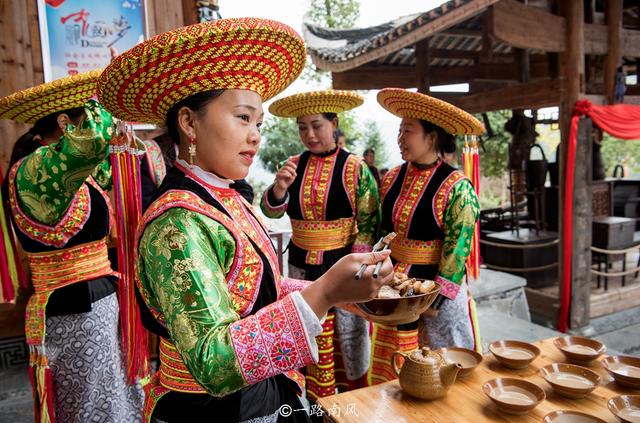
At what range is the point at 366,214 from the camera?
3.18 metres

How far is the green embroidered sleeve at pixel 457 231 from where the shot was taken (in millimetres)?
2676

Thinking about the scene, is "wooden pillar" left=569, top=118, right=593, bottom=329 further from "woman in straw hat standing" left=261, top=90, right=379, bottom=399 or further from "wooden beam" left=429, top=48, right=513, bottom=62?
"woman in straw hat standing" left=261, top=90, right=379, bottom=399

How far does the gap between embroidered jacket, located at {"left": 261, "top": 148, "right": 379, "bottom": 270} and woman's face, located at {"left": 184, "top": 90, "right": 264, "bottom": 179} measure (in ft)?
5.92

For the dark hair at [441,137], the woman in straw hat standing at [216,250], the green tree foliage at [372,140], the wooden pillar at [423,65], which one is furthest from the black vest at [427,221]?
the green tree foliage at [372,140]

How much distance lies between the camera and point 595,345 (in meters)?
2.05

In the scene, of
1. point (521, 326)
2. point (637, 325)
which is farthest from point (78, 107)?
point (637, 325)

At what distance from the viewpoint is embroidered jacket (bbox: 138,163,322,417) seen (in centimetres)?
104

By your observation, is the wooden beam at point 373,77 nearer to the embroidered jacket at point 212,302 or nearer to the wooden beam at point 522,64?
the wooden beam at point 522,64

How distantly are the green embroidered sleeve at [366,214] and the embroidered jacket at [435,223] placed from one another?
0.20 metres

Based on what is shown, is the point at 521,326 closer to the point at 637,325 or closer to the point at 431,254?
the point at 637,325

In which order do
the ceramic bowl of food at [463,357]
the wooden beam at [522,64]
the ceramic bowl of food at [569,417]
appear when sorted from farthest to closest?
the wooden beam at [522,64]
the ceramic bowl of food at [463,357]
the ceramic bowl of food at [569,417]

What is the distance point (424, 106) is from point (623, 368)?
1638 mm

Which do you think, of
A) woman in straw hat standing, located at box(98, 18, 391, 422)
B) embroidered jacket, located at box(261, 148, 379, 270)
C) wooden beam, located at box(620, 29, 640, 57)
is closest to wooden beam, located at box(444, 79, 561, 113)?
wooden beam, located at box(620, 29, 640, 57)

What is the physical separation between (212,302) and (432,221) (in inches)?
78.0
